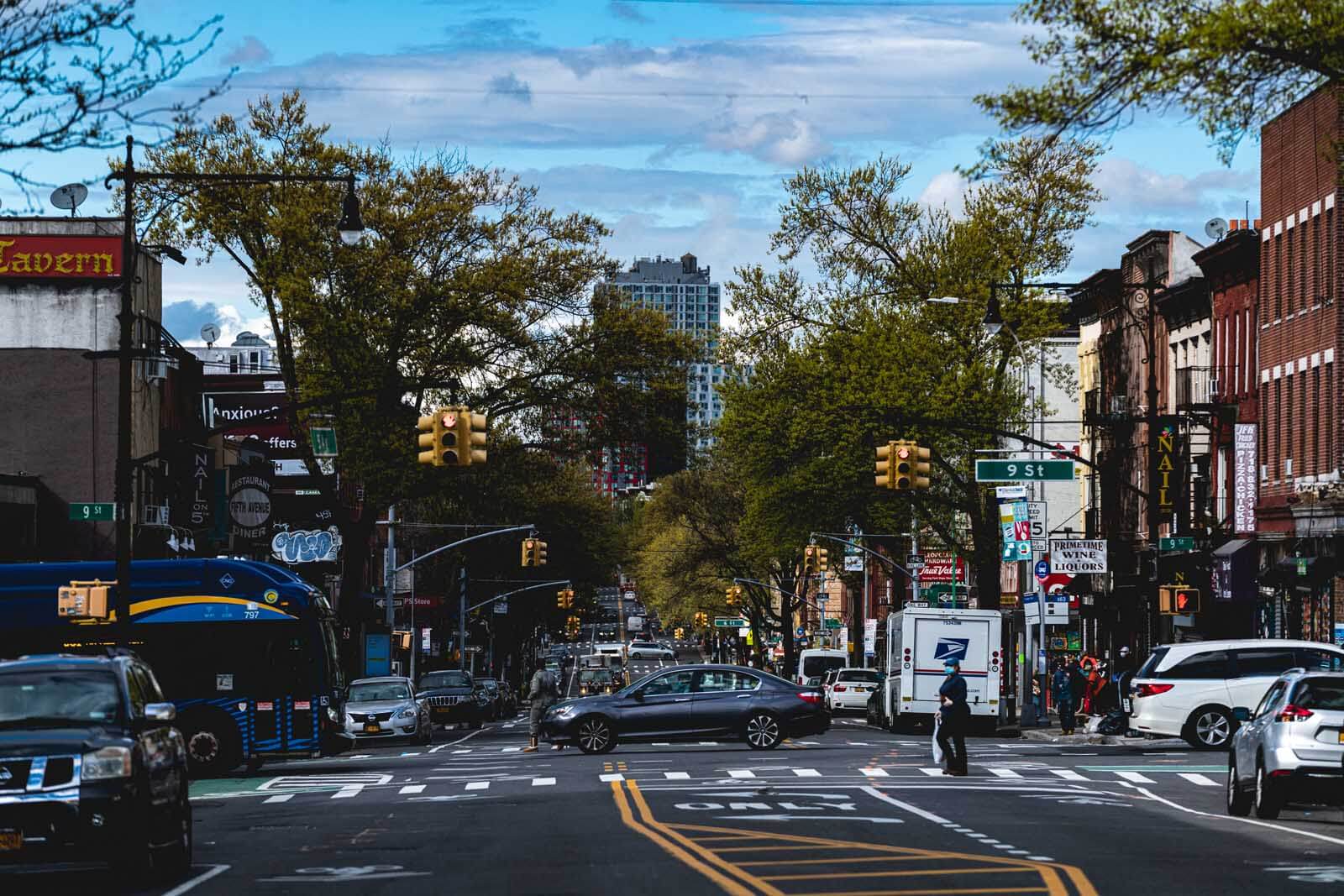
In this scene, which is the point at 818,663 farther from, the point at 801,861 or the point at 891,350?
the point at 801,861

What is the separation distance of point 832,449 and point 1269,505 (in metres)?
18.6

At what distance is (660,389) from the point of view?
55.1m

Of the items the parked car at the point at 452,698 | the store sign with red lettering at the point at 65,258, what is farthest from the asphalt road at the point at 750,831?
the store sign with red lettering at the point at 65,258

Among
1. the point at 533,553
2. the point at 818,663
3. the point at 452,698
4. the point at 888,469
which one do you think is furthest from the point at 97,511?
the point at 818,663

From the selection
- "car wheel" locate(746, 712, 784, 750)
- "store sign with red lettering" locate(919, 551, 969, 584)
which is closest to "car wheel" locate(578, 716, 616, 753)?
"car wheel" locate(746, 712, 784, 750)

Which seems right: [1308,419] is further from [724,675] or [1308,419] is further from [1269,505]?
[724,675]

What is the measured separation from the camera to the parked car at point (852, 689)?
2670 inches

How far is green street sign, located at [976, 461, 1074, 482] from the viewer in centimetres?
4388

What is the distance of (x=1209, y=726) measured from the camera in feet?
120

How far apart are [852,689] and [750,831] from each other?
47.3 meters

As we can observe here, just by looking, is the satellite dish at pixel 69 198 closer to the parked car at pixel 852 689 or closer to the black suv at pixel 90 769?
the parked car at pixel 852 689

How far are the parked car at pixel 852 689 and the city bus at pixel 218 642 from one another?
32.3 metres

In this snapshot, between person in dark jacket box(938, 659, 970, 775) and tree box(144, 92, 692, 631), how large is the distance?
2251 cm

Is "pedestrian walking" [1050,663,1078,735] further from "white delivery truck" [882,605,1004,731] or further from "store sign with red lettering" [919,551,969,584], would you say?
"store sign with red lettering" [919,551,969,584]
